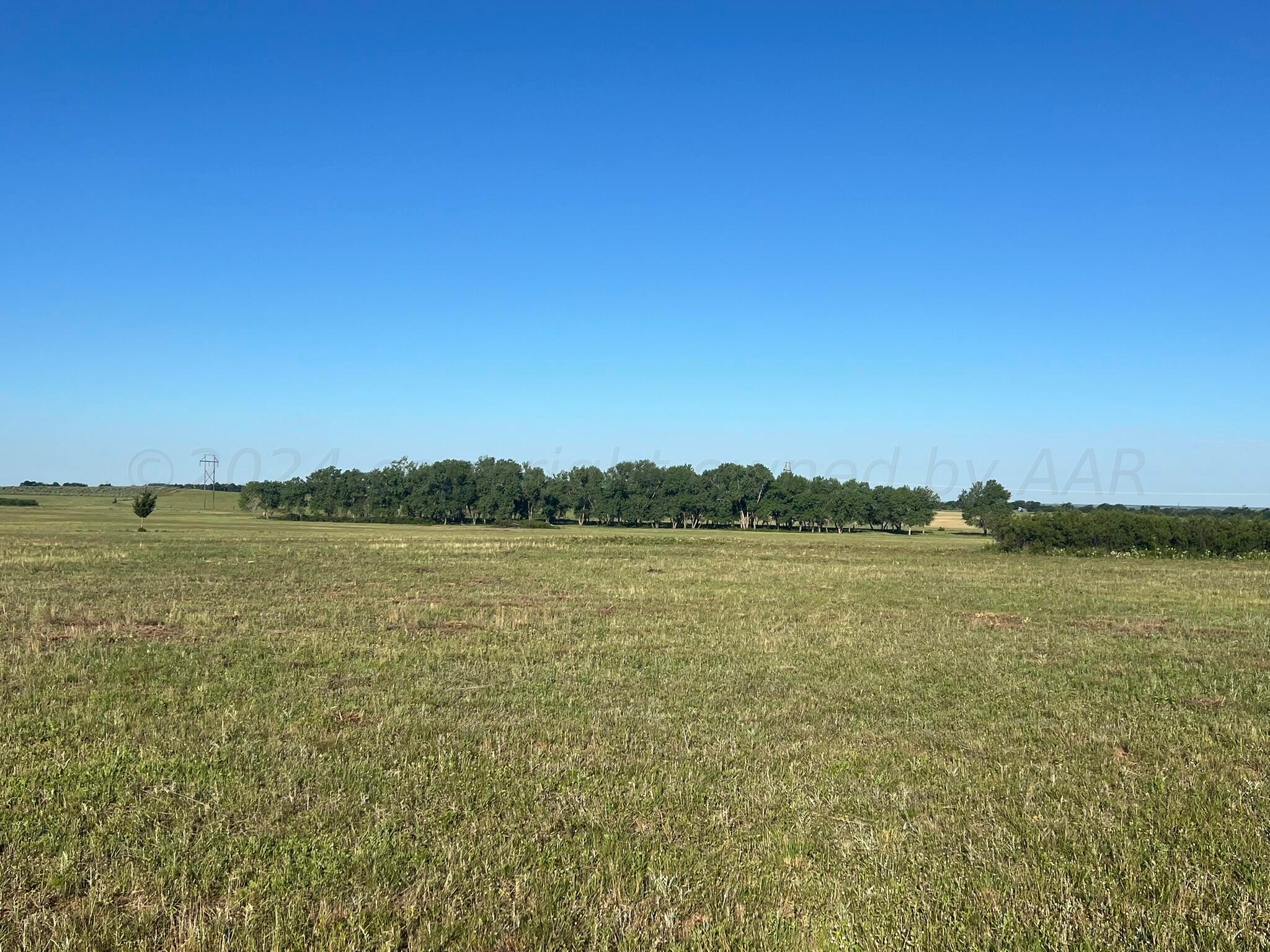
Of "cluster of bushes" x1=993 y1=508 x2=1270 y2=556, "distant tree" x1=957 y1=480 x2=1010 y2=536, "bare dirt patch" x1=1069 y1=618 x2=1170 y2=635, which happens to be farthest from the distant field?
"bare dirt patch" x1=1069 y1=618 x2=1170 y2=635

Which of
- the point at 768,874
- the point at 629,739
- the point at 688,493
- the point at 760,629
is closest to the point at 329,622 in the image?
the point at 760,629

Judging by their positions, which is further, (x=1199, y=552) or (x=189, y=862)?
(x=1199, y=552)

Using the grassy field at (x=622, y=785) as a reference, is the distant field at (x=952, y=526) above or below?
above

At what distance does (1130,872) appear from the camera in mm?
6477

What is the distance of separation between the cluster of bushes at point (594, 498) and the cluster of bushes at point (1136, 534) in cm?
8652

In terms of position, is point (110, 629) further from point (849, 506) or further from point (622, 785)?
point (849, 506)

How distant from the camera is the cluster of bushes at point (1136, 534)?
59062 mm

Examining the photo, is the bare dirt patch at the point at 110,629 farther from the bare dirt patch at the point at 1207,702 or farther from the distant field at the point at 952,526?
the distant field at the point at 952,526

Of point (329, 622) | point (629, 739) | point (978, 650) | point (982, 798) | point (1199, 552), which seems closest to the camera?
point (982, 798)

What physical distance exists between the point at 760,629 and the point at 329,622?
10.2 m

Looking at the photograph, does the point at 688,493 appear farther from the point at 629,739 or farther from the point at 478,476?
the point at 629,739

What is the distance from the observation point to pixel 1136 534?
201ft

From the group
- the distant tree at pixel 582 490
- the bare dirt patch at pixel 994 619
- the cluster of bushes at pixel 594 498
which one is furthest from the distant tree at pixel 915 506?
the bare dirt patch at pixel 994 619

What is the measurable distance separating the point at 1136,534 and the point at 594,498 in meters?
112
